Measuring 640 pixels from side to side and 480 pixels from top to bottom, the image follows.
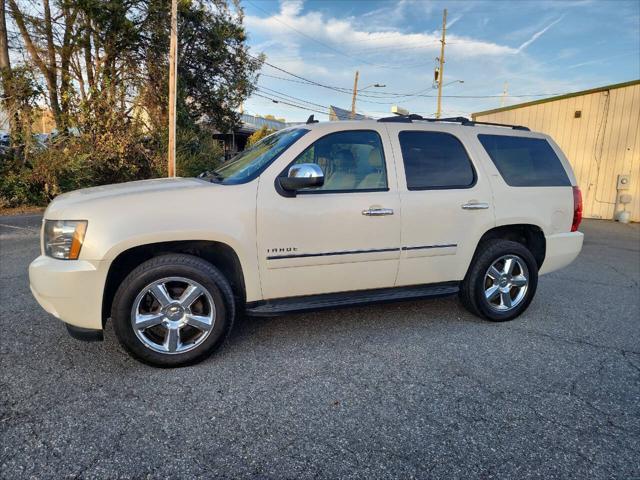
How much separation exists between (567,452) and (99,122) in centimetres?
1480

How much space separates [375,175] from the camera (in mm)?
3525

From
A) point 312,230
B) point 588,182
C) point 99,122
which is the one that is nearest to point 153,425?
point 312,230

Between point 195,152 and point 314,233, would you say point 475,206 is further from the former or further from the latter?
point 195,152

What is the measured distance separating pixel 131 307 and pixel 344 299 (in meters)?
1.61

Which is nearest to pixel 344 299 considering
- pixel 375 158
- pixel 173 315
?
pixel 375 158

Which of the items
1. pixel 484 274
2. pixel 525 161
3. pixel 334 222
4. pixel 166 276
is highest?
pixel 525 161

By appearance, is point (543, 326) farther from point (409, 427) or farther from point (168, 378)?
point (168, 378)

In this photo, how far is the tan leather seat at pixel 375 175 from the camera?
3.48m

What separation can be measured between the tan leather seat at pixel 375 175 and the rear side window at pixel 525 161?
47.1 inches

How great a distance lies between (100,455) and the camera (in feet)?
6.96

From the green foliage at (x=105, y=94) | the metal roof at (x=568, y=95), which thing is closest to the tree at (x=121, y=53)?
the green foliage at (x=105, y=94)

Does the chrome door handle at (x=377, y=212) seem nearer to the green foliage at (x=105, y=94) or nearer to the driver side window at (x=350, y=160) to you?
the driver side window at (x=350, y=160)

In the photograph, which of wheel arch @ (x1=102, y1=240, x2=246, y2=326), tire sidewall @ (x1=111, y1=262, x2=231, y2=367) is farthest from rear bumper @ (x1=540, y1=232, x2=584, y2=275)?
tire sidewall @ (x1=111, y1=262, x2=231, y2=367)

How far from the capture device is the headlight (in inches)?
109
